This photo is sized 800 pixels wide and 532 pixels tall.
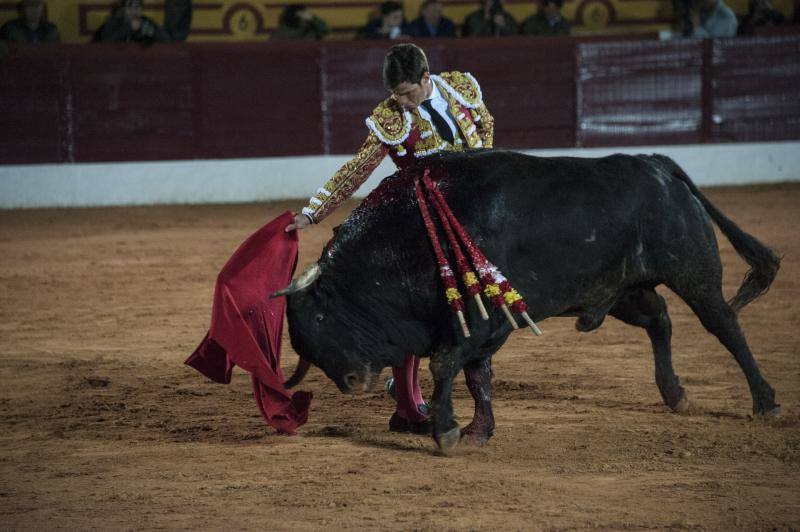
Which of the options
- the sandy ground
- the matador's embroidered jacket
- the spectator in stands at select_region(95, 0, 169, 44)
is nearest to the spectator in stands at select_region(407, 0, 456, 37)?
the spectator in stands at select_region(95, 0, 169, 44)

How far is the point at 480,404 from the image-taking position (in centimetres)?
398

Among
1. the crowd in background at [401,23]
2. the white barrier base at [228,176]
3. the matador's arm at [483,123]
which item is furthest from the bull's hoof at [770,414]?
the crowd in background at [401,23]

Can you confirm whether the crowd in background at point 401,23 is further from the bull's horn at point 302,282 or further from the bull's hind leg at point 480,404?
the bull's hind leg at point 480,404

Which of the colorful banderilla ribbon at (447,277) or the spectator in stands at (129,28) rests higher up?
the spectator in stands at (129,28)

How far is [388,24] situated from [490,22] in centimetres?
102

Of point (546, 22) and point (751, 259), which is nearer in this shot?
point (751, 259)

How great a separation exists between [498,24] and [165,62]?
323 cm

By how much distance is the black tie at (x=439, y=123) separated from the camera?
409 cm

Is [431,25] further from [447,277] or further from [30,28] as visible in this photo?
[447,277]

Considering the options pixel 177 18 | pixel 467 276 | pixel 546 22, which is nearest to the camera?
pixel 467 276

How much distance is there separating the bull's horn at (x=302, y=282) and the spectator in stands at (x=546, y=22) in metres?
8.63

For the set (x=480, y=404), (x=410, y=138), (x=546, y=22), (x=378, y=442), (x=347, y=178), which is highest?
(x=546, y=22)

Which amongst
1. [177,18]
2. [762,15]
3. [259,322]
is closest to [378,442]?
[259,322]

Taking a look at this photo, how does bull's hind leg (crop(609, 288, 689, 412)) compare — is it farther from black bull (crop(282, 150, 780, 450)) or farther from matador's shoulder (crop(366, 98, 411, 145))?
matador's shoulder (crop(366, 98, 411, 145))
